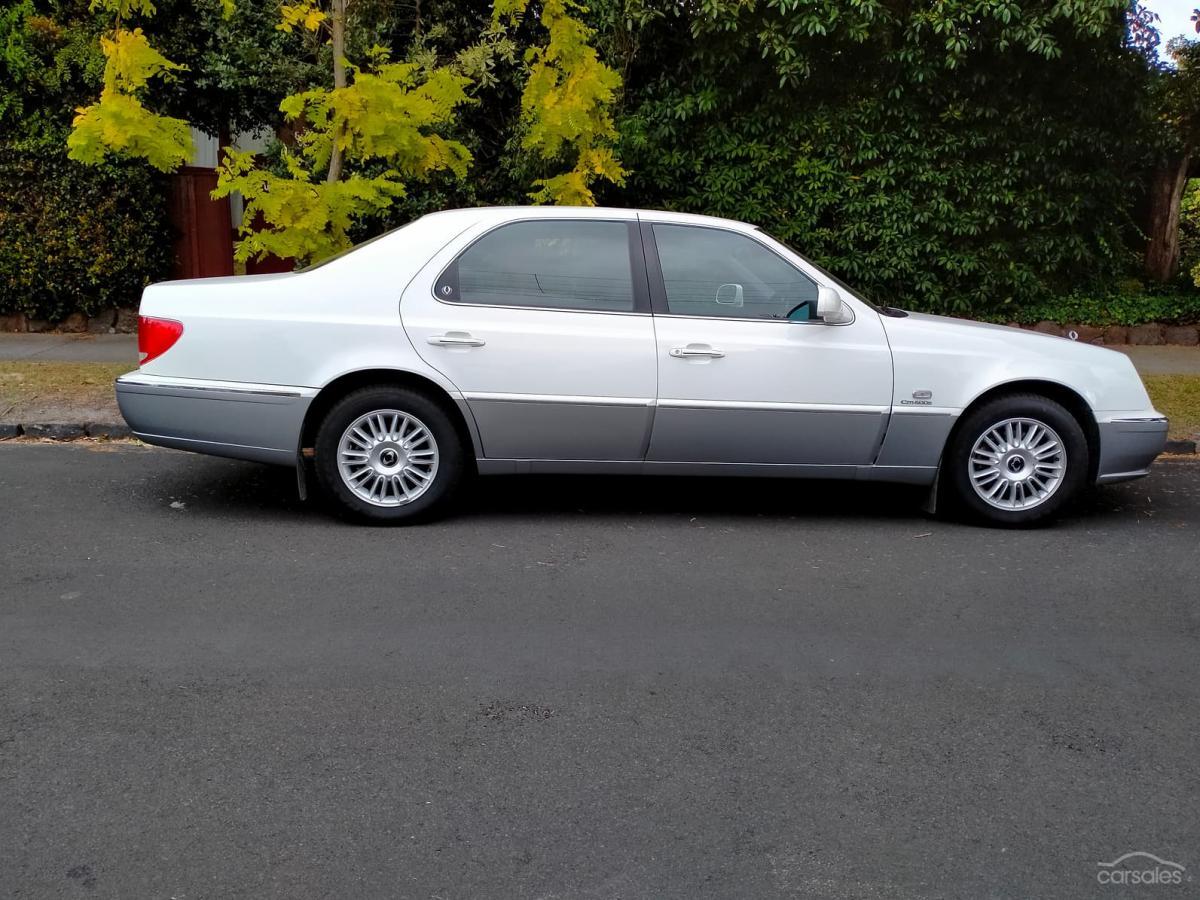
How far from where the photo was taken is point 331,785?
148 inches

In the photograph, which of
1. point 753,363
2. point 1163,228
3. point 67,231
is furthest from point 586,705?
point 1163,228

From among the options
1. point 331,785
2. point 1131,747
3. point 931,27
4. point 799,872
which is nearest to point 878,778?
point 799,872

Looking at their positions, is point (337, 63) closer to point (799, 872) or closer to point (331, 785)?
point (331, 785)

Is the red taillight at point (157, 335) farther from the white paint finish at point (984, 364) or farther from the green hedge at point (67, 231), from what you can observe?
the green hedge at point (67, 231)

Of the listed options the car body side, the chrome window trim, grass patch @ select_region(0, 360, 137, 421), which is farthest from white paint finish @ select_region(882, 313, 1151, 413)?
grass patch @ select_region(0, 360, 137, 421)

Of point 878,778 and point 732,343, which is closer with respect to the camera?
point 878,778

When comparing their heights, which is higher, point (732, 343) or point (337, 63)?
point (337, 63)

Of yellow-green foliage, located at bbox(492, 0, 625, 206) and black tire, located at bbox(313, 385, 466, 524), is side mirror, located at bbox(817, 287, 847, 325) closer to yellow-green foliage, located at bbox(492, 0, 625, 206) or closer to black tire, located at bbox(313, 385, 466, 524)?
black tire, located at bbox(313, 385, 466, 524)

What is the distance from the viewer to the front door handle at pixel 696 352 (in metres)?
6.61

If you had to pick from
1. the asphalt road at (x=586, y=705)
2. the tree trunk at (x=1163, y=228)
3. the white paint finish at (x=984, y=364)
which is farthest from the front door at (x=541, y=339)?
the tree trunk at (x=1163, y=228)

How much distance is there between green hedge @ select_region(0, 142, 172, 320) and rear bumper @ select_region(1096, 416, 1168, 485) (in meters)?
10.1

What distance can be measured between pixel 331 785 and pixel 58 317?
1118cm

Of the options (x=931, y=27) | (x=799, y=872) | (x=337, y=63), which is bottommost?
(x=799, y=872)

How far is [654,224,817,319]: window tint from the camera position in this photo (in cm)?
676
